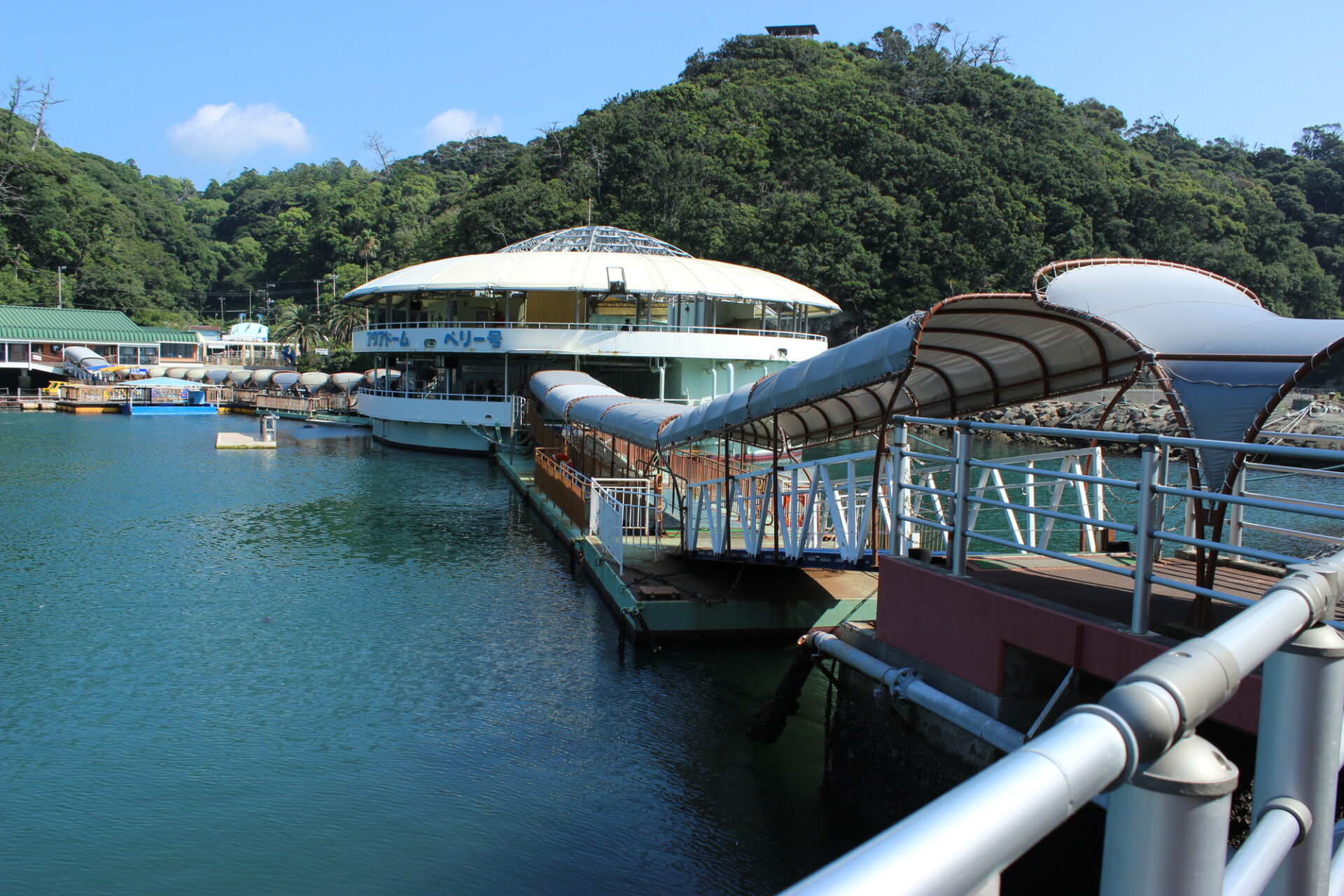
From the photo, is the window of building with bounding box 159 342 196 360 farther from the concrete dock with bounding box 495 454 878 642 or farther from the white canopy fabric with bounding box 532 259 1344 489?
the white canopy fabric with bounding box 532 259 1344 489

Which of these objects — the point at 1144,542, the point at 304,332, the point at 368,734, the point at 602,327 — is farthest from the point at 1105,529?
the point at 304,332

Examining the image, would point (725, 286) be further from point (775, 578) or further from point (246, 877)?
point (246, 877)

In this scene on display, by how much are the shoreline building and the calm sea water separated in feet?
61.2

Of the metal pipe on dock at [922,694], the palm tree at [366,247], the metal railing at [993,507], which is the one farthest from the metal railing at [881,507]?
the palm tree at [366,247]

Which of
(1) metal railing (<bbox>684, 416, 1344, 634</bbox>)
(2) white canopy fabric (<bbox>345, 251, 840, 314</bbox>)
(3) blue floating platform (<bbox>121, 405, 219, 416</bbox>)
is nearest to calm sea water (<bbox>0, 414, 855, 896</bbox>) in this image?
(1) metal railing (<bbox>684, 416, 1344, 634</bbox>)

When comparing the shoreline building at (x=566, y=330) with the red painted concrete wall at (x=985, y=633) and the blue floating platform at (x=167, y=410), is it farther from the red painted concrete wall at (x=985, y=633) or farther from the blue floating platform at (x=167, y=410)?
the red painted concrete wall at (x=985, y=633)

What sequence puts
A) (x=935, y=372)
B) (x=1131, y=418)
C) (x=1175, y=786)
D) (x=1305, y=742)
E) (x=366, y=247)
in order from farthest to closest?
(x=366, y=247) → (x=1131, y=418) → (x=935, y=372) → (x=1305, y=742) → (x=1175, y=786)

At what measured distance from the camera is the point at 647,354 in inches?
1523

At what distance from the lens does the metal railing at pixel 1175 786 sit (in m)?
1.03

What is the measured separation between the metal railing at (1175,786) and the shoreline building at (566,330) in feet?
113

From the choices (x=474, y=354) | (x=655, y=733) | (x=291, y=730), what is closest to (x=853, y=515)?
(x=655, y=733)

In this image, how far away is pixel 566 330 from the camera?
3988 cm

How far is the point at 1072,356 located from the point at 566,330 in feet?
101

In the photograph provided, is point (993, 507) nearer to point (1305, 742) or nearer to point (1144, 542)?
point (1144, 542)
